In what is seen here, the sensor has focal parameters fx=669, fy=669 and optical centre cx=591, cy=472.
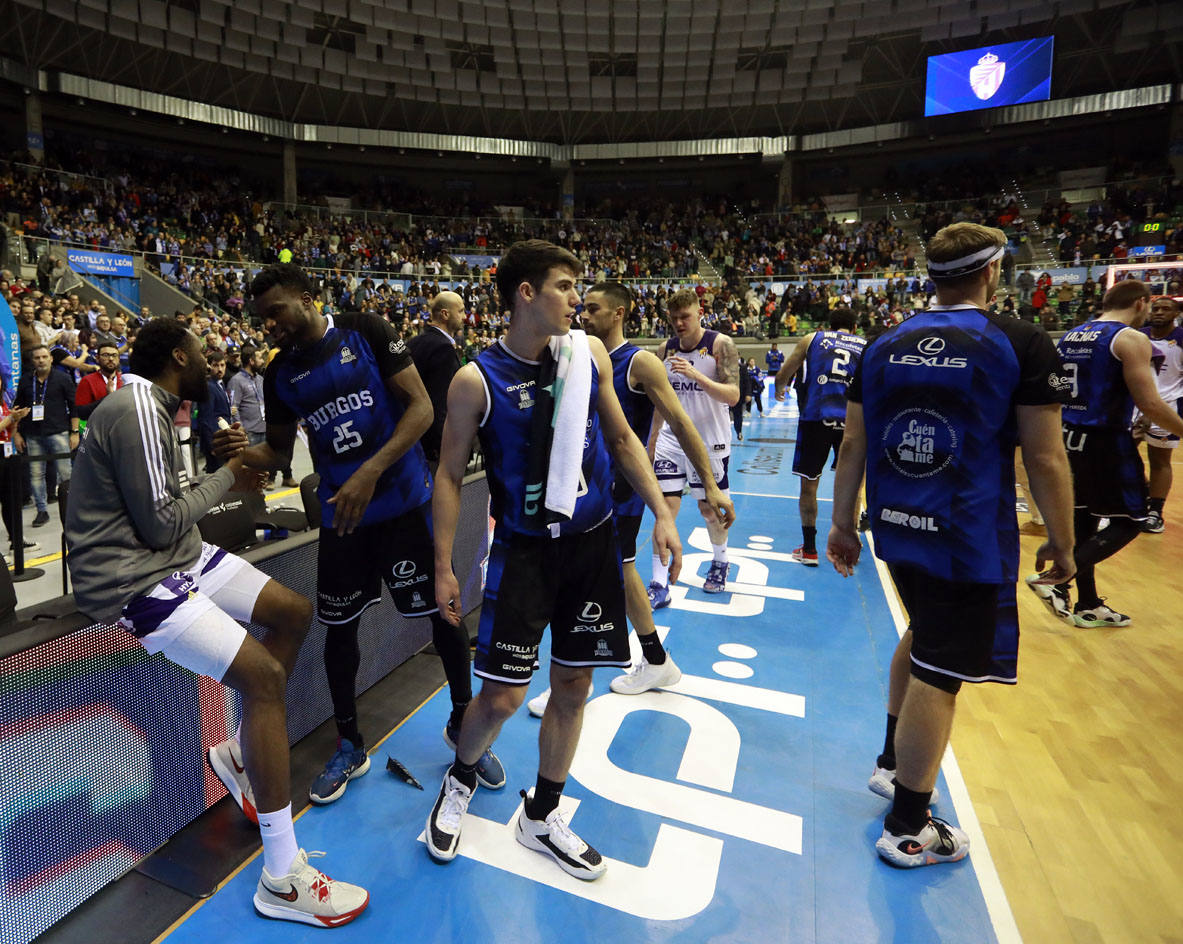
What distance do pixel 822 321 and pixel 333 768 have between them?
2081 cm

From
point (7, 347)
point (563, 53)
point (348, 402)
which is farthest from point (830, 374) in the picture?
point (563, 53)

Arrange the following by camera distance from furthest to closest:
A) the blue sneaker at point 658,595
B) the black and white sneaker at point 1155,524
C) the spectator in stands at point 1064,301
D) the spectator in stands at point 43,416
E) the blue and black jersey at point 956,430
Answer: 1. the spectator in stands at point 1064,301
2. the spectator in stands at point 43,416
3. the black and white sneaker at point 1155,524
4. the blue sneaker at point 658,595
5. the blue and black jersey at point 956,430

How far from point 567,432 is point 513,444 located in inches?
7.4

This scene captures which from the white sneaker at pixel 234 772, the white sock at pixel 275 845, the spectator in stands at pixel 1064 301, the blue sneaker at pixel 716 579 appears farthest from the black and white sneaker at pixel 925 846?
the spectator in stands at pixel 1064 301

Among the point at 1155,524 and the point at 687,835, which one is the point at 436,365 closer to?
the point at 687,835

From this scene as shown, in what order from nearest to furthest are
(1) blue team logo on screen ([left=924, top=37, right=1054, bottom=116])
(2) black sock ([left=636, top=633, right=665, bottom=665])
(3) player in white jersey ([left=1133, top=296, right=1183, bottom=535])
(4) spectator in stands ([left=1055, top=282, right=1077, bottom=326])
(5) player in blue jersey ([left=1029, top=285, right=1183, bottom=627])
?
(2) black sock ([left=636, top=633, right=665, bottom=665]) → (5) player in blue jersey ([left=1029, top=285, right=1183, bottom=627]) → (3) player in white jersey ([left=1133, top=296, right=1183, bottom=535]) → (4) spectator in stands ([left=1055, top=282, right=1077, bottom=326]) → (1) blue team logo on screen ([left=924, top=37, right=1054, bottom=116])

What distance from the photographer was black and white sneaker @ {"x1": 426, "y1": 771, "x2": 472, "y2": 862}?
7.55 ft

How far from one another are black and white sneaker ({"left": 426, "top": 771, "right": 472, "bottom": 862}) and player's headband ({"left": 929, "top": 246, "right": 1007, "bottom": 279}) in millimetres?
2388

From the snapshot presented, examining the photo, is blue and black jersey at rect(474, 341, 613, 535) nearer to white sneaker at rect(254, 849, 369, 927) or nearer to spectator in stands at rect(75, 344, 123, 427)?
white sneaker at rect(254, 849, 369, 927)

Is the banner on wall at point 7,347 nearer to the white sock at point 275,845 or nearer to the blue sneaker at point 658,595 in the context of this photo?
the white sock at point 275,845

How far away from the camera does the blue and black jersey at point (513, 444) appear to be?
2.11 metres

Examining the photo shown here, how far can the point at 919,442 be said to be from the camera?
214cm

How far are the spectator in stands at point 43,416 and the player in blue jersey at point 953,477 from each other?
7.11 metres

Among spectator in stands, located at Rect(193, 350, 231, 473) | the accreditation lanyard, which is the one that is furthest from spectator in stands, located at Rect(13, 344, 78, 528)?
spectator in stands, located at Rect(193, 350, 231, 473)
